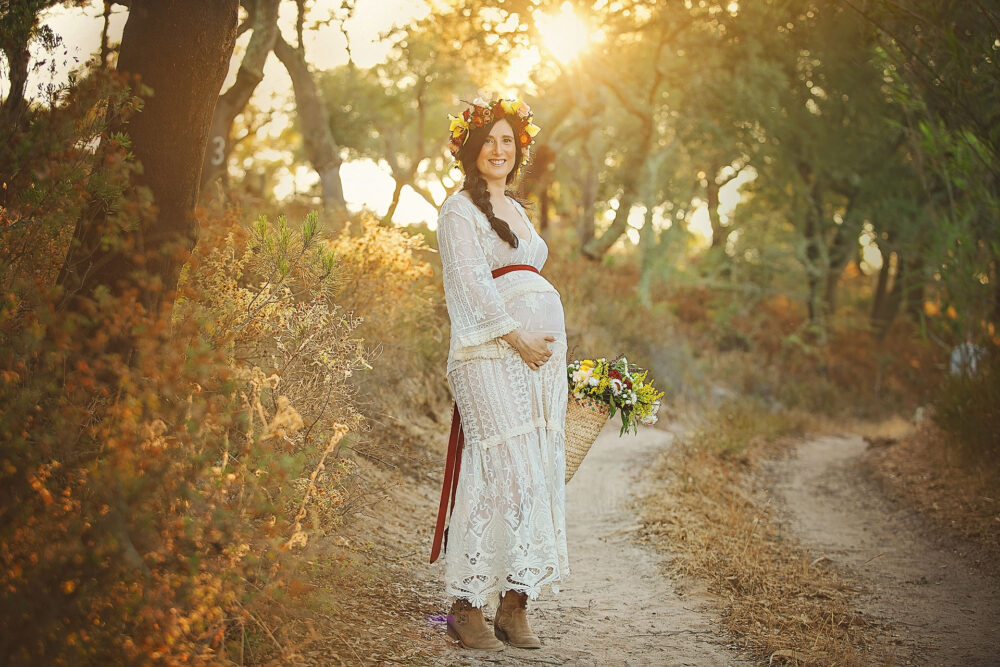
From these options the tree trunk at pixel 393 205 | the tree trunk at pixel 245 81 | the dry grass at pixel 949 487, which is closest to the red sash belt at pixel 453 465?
the dry grass at pixel 949 487

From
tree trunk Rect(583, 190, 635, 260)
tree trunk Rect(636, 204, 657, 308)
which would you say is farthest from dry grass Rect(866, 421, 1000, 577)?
tree trunk Rect(636, 204, 657, 308)

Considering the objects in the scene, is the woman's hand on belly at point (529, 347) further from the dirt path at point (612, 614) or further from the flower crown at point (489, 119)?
the dirt path at point (612, 614)

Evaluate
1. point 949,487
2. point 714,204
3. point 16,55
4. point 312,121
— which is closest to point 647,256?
point 714,204

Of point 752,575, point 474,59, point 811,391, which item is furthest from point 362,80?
point 752,575

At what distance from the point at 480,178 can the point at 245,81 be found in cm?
579

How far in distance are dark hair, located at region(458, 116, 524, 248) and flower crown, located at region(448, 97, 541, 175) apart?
2 centimetres

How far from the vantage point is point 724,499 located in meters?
7.19

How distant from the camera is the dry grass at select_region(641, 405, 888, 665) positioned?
4.17 metres

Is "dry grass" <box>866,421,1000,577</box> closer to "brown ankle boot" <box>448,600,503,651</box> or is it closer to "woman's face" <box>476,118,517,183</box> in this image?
"brown ankle boot" <box>448,600,503,651</box>

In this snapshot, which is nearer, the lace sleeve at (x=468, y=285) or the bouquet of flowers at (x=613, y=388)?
the lace sleeve at (x=468, y=285)

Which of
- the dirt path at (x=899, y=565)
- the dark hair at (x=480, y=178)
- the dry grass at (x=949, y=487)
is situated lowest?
the dirt path at (x=899, y=565)

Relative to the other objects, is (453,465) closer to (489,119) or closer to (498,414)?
(498,414)

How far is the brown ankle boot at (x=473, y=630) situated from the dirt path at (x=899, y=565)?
1823 millimetres

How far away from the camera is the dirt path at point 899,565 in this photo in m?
4.40
